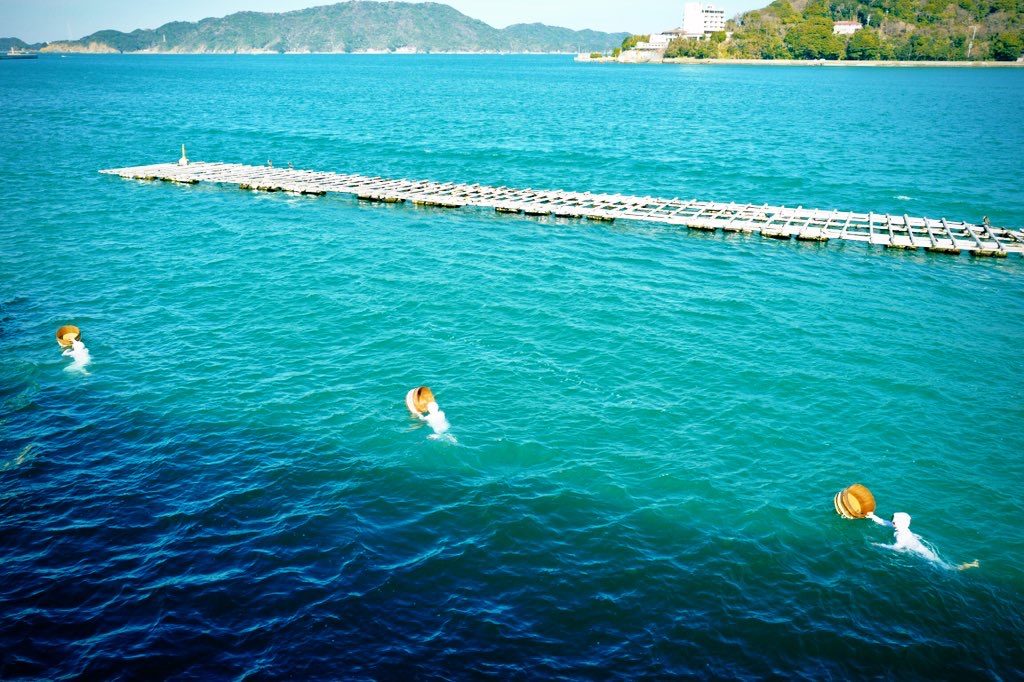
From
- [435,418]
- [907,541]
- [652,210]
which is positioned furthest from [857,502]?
[652,210]

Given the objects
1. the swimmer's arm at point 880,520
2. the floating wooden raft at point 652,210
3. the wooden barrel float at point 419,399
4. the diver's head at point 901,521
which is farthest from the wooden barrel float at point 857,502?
the floating wooden raft at point 652,210

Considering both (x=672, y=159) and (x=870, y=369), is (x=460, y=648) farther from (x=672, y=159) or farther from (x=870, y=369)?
(x=672, y=159)

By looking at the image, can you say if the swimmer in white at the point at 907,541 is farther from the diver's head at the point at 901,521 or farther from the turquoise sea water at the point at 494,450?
the turquoise sea water at the point at 494,450

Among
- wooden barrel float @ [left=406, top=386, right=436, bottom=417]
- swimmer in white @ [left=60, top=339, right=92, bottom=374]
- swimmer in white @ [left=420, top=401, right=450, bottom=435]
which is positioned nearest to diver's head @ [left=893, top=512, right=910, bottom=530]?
swimmer in white @ [left=420, top=401, right=450, bottom=435]

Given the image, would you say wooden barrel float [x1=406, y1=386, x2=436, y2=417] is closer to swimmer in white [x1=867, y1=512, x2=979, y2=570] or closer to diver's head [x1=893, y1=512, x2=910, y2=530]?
swimmer in white [x1=867, y1=512, x2=979, y2=570]

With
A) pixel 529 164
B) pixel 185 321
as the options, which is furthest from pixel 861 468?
pixel 529 164

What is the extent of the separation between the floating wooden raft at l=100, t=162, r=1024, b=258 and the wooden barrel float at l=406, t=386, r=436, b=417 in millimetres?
35897

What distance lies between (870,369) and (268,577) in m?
30.5

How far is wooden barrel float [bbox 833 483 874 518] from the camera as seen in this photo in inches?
963

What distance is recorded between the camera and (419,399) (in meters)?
30.3

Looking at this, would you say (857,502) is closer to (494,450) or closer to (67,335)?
(494,450)

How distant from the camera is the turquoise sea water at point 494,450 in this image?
19938 millimetres

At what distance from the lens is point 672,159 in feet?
309

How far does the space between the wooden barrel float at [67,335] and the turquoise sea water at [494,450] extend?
89cm
